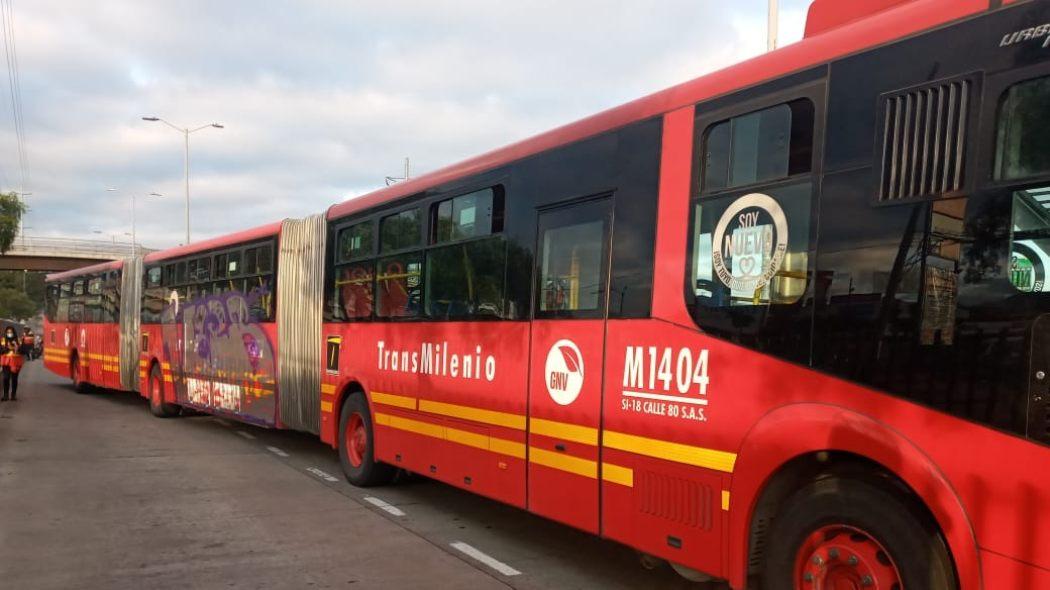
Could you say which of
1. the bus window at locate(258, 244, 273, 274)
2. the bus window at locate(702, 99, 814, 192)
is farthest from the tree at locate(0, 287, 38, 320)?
the bus window at locate(702, 99, 814, 192)

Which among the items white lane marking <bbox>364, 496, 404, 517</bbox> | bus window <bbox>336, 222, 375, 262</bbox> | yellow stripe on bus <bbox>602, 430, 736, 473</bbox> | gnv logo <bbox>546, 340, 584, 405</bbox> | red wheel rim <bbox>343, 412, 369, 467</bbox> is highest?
bus window <bbox>336, 222, 375, 262</bbox>

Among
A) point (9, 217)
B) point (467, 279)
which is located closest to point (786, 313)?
point (467, 279)

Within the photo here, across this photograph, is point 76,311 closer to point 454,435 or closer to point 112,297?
point 112,297

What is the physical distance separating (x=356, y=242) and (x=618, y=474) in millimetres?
4949

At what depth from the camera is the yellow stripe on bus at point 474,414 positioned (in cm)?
565

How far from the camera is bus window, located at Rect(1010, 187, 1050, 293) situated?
276cm

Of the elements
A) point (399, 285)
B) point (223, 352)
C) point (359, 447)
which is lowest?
point (359, 447)

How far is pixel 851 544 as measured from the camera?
3.31 metres

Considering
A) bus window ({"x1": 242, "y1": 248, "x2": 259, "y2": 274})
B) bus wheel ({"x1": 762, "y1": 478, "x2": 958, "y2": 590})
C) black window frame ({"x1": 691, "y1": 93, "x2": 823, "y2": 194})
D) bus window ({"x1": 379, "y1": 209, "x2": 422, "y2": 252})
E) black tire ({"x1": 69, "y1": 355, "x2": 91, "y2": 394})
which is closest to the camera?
bus wheel ({"x1": 762, "y1": 478, "x2": 958, "y2": 590})

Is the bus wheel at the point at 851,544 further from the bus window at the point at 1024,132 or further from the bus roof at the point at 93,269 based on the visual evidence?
the bus roof at the point at 93,269

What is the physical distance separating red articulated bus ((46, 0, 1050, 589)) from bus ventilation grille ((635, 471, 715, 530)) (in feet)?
0.05

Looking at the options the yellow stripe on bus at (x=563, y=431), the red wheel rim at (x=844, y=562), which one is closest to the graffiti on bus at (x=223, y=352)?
the yellow stripe on bus at (x=563, y=431)

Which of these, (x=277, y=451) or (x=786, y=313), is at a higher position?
(x=786, y=313)

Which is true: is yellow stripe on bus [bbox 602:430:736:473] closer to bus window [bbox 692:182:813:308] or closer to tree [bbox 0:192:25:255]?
bus window [bbox 692:182:813:308]
